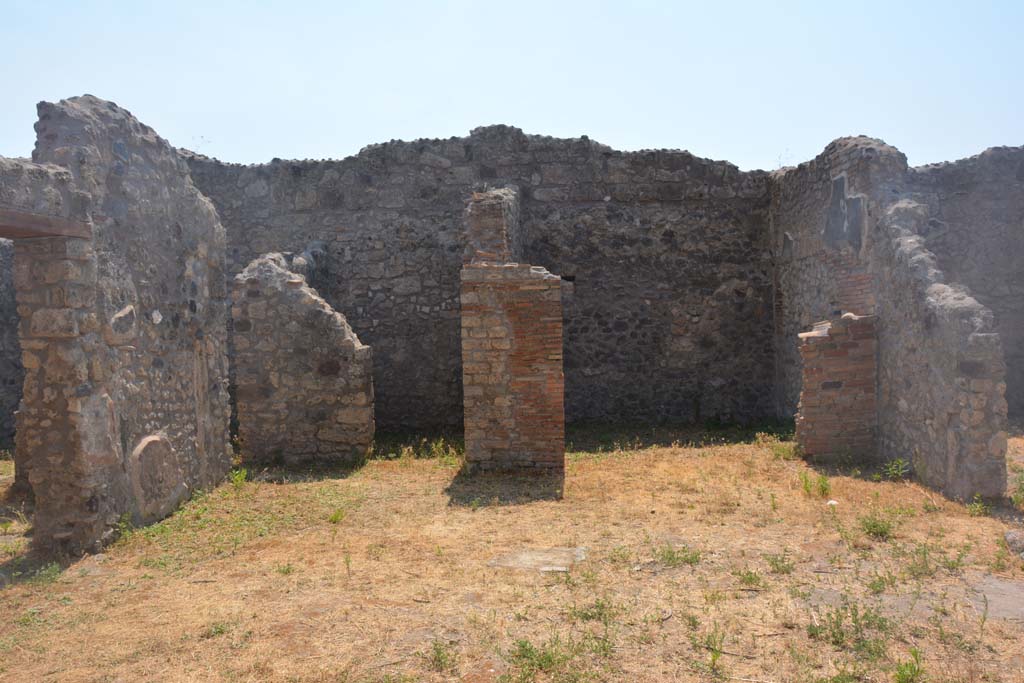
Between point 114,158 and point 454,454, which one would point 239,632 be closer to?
point 114,158

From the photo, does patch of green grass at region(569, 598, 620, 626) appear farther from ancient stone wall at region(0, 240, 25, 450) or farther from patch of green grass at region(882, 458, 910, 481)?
ancient stone wall at region(0, 240, 25, 450)

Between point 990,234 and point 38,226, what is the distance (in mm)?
11245

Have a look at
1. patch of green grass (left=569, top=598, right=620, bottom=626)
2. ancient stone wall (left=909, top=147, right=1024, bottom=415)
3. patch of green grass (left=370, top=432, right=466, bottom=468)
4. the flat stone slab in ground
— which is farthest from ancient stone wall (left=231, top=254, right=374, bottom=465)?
ancient stone wall (left=909, top=147, right=1024, bottom=415)

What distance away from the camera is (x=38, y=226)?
16.5 feet

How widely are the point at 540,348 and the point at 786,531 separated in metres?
2.99

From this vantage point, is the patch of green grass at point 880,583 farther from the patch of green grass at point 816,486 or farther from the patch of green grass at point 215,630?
the patch of green grass at point 215,630

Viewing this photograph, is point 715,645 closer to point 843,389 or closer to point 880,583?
point 880,583

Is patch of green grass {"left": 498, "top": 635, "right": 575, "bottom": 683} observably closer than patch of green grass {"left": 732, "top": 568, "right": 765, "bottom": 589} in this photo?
Yes

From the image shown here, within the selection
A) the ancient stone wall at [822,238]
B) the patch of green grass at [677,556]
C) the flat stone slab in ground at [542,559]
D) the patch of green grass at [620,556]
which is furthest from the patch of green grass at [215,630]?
the ancient stone wall at [822,238]

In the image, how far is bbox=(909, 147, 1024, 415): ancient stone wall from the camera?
1020 cm

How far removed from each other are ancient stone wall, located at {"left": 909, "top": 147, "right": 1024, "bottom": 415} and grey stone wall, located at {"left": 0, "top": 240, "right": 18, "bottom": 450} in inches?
525

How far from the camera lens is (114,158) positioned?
19.8 feet

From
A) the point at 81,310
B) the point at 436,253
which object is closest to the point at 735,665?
the point at 81,310

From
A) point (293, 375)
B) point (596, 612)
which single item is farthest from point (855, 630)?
point (293, 375)
